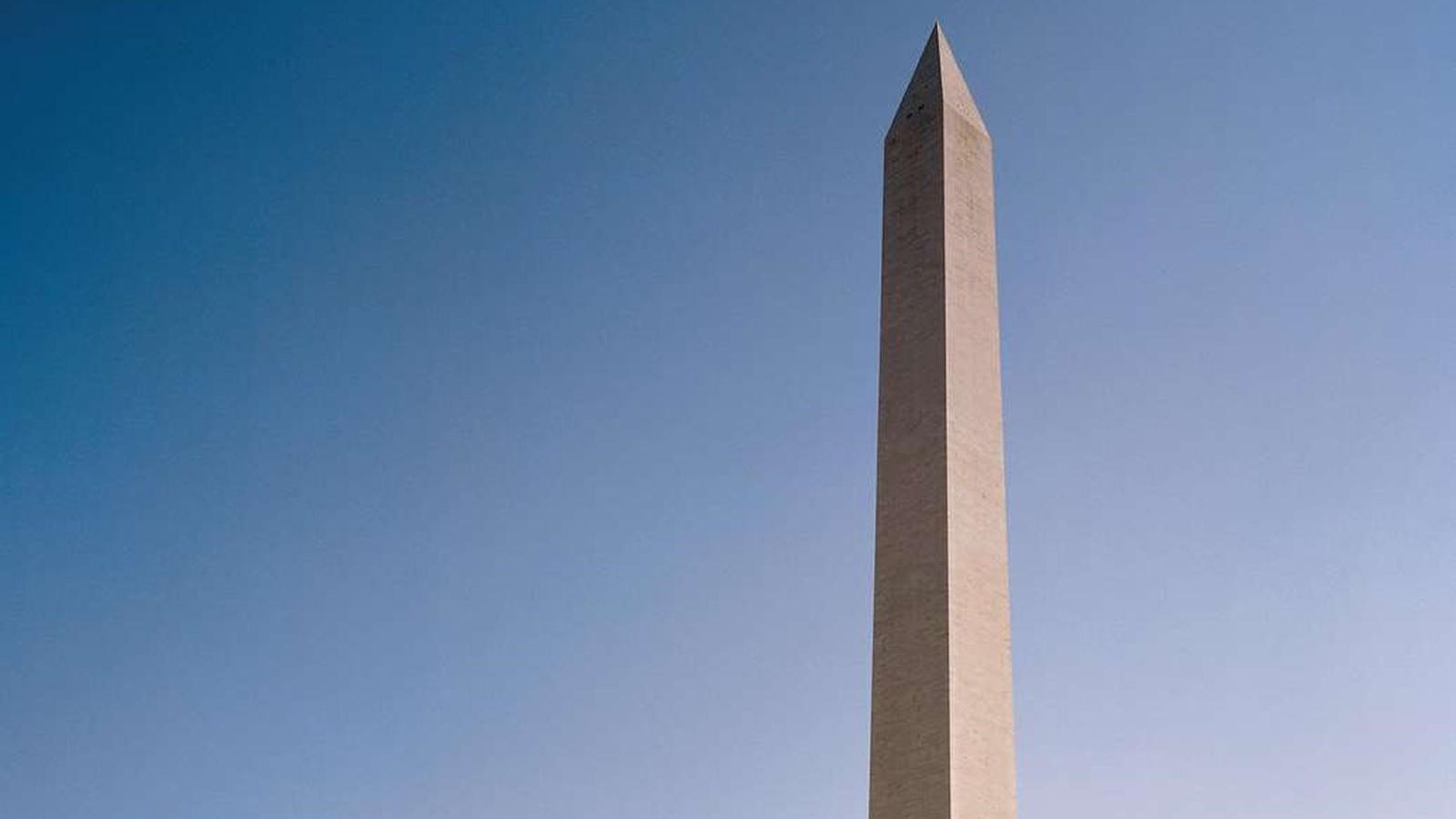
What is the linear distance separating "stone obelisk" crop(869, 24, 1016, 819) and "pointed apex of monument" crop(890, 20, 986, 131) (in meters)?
0.04

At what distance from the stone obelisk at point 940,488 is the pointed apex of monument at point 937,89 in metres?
0.04

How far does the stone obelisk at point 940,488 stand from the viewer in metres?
16.1

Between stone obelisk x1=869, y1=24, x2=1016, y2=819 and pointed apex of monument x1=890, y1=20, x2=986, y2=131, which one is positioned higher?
pointed apex of monument x1=890, y1=20, x2=986, y2=131

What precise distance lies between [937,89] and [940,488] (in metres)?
6.07

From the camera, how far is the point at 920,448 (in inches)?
696

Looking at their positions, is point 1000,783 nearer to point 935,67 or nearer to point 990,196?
point 990,196

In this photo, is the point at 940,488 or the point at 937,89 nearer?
the point at 940,488

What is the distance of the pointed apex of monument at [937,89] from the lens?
67.0 feet

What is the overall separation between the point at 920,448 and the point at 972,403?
1005 millimetres

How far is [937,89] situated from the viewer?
20391 millimetres

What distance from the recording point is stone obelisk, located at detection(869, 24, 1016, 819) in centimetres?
1611

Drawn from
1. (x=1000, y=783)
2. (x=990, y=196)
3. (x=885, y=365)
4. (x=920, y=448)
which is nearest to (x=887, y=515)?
(x=920, y=448)

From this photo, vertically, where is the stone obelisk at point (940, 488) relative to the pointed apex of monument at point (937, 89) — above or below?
below

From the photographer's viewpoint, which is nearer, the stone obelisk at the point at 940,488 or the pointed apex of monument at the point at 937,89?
the stone obelisk at the point at 940,488
